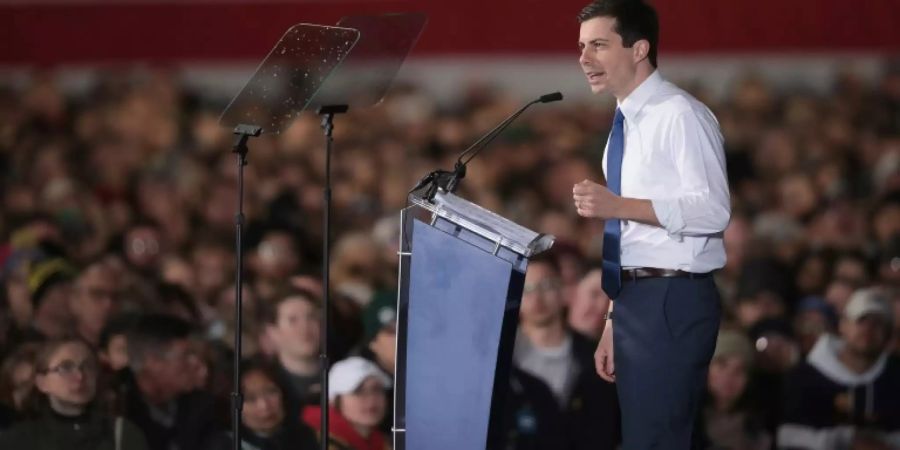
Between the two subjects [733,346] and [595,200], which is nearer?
[595,200]

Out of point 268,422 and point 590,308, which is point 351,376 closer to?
point 268,422

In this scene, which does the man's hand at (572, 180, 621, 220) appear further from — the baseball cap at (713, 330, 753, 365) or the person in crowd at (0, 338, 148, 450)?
the baseball cap at (713, 330, 753, 365)

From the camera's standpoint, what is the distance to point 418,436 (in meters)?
4.04

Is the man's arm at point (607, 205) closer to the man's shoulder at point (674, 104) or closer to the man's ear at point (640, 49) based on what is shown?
the man's shoulder at point (674, 104)

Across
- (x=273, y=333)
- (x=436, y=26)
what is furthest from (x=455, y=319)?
(x=436, y=26)

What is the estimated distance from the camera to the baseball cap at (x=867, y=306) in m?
6.51

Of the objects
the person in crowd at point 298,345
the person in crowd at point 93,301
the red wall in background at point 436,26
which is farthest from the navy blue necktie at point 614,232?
the red wall in background at point 436,26

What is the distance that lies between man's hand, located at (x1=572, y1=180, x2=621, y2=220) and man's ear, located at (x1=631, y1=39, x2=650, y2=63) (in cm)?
39

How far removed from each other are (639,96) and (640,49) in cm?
11

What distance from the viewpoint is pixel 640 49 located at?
410 centimetres

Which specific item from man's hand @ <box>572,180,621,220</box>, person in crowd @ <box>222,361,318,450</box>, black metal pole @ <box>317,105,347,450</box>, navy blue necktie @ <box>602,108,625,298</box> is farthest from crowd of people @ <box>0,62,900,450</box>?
man's hand @ <box>572,180,621,220</box>

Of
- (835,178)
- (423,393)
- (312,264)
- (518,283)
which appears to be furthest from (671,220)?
(835,178)

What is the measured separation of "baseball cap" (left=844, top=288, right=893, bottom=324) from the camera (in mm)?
6508

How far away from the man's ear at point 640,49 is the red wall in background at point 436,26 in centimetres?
775
